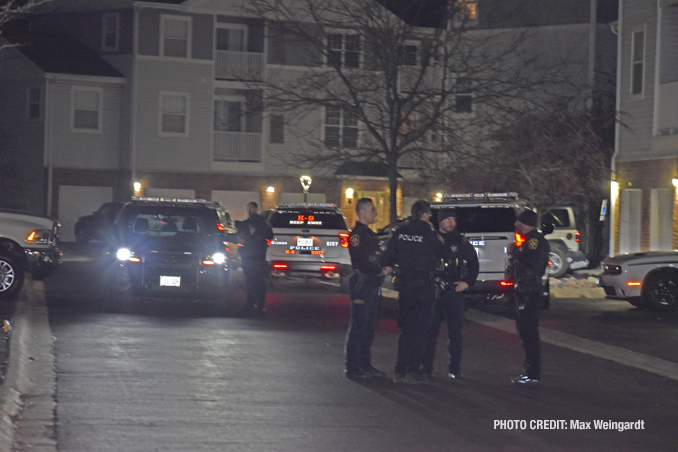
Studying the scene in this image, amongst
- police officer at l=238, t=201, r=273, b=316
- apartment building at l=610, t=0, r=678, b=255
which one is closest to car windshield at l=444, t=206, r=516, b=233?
police officer at l=238, t=201, r=273, b=316

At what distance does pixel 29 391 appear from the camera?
912cm

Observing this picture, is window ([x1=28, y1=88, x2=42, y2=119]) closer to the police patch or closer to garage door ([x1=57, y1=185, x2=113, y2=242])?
garage door ([x1=57, y1=185, x2=113, y2=242])

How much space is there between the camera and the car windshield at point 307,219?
2081 cm

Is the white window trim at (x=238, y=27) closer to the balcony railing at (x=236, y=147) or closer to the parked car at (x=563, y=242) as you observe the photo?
the balcony railing at (x=236, y=147)

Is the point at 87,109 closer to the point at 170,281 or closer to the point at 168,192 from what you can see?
the point at 168,192

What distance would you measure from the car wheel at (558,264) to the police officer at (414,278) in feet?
52.5

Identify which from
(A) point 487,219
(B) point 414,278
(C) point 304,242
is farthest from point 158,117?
(B) point 414,278

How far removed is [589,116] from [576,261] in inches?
216

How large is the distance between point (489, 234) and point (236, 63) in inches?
1052

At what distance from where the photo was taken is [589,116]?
29703 mm

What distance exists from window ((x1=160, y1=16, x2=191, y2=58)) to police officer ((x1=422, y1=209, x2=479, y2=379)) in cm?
3155

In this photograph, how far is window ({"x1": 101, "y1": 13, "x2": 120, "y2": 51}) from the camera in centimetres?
4122

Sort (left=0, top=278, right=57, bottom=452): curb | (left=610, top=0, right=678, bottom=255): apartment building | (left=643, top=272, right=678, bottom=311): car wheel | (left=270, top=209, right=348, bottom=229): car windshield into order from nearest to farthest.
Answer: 1. (left=0, top=278, right=57, bottom=452): curb
2. (left=643, top=272, right=678, bottom=311): car wheel
3. (left=270, top=209, right=348, bottom=229): car windshield
4. (left=610, top=0, right=678, bottom=255): apartment building

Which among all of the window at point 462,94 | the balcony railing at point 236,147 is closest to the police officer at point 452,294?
the window at point 462,94
